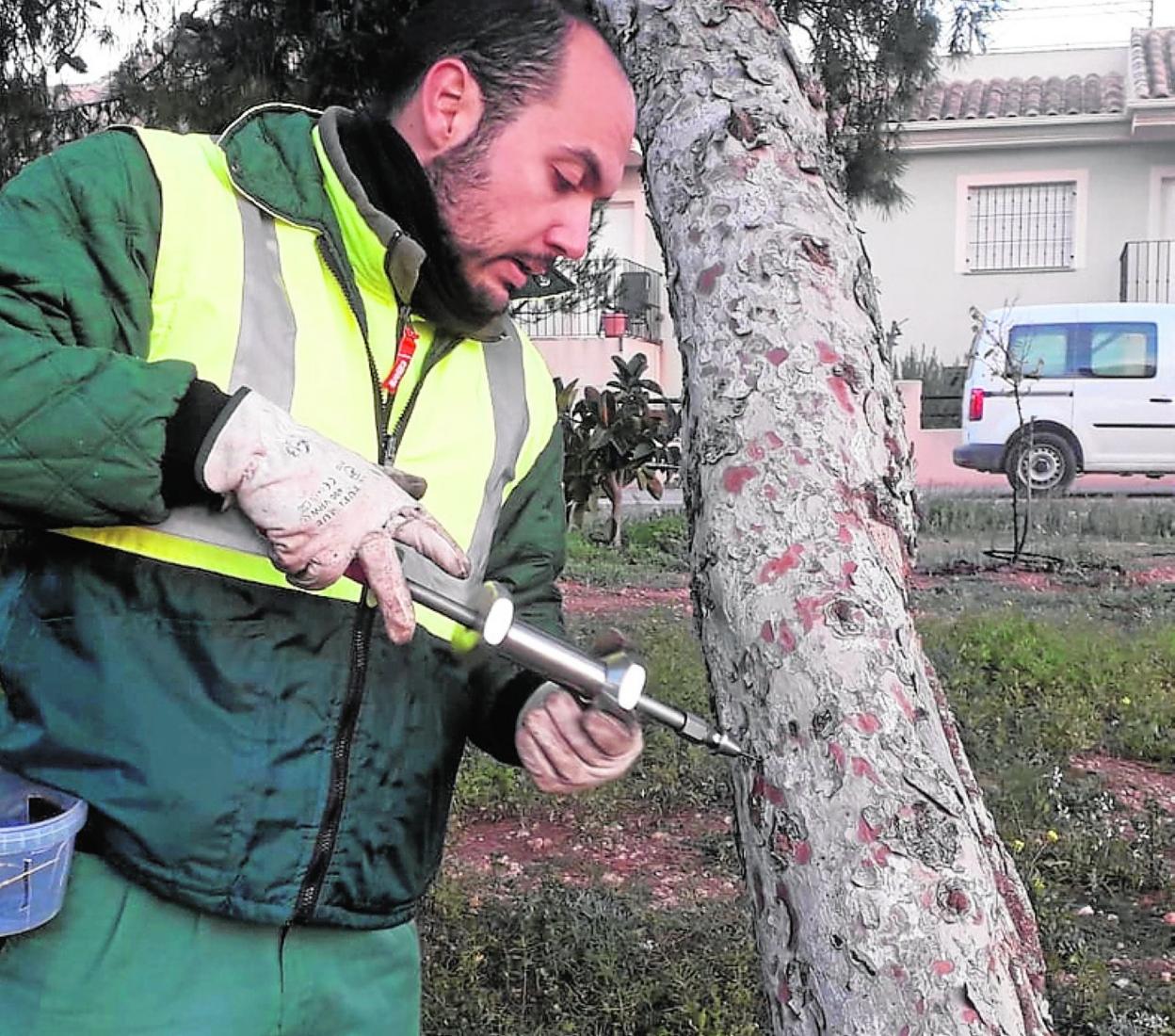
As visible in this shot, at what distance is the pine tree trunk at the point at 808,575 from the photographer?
59.2 inches

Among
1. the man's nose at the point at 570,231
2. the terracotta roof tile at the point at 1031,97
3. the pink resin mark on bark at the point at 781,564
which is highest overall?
the terracotta roof tile at the point at 1031,97

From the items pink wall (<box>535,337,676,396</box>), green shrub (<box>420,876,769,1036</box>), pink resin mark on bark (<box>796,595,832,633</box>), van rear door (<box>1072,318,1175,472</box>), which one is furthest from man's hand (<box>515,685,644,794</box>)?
pink wall (<box>535,337,676,396</box>)

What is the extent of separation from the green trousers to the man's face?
689 mm

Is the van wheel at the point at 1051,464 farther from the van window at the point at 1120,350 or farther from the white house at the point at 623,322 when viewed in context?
the white house at the point at 623,322

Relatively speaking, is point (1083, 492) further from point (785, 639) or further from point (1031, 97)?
point (785, 639)

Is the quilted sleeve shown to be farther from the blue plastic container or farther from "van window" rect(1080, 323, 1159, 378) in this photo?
"van window" rect(1080, 323, 1159, 378)

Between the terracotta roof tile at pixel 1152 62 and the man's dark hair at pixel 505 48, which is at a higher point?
the terracotta roof tile at pixel 1152 62

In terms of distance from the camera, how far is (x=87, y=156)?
126 cm

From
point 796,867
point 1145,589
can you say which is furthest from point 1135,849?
point 1145,589

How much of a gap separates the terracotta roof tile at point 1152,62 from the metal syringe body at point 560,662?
17.0 m

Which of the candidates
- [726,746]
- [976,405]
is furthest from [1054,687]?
[976,405]

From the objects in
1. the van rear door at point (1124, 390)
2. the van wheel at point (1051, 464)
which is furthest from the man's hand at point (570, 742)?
the van rear door at point (1124, 390)

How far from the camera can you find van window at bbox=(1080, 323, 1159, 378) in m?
13.0

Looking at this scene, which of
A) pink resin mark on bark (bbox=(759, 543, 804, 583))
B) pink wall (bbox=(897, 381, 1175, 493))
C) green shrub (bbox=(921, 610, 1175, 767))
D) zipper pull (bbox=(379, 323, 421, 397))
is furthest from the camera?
pink wall (bbox=(897, 381, 1175, 493))
